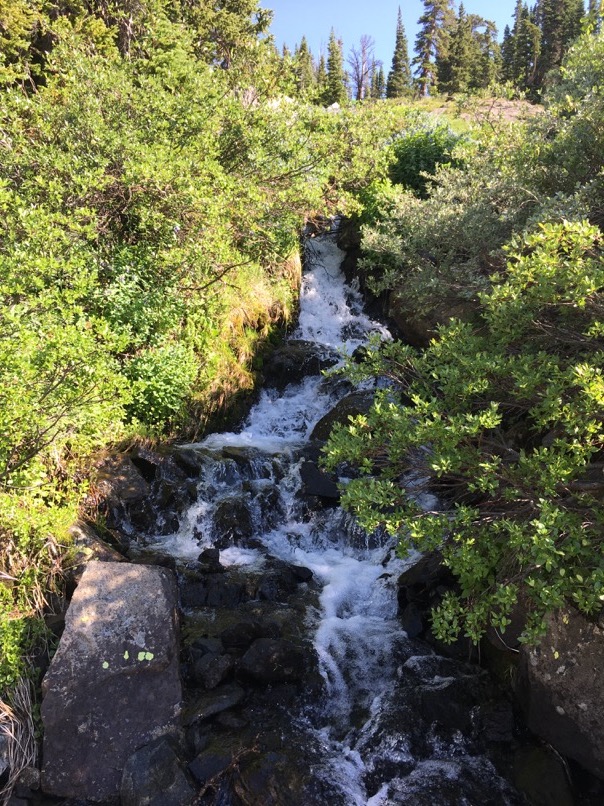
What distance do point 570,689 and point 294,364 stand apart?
9.19m

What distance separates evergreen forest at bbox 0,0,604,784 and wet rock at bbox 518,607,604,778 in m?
0.84

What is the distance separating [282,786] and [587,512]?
3657mm

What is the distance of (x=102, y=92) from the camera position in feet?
34.1

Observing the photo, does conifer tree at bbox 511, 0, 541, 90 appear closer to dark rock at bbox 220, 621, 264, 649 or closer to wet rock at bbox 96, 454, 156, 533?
wet rock at bbox 96, 454, 156, 533

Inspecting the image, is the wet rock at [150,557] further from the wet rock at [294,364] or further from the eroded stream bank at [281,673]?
the wet rock at [294,364]

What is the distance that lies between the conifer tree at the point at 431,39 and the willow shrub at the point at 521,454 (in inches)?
2274

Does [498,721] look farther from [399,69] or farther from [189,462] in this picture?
[399,69]

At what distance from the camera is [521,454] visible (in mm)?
4387

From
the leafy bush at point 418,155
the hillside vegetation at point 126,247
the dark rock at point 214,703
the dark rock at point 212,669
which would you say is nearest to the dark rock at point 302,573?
the dark rock at point 212,669

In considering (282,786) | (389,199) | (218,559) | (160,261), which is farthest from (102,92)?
(282,786)

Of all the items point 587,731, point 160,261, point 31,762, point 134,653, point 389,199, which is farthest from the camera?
point 389,199

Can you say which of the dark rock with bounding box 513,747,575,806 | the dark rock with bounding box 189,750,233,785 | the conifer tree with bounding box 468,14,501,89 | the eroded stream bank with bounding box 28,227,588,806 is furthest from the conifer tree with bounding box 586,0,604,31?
the conifer tree with bounding box 468,14,501,89

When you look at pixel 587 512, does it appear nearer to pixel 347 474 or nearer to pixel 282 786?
pixel 282 786

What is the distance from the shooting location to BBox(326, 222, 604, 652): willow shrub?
397cm
